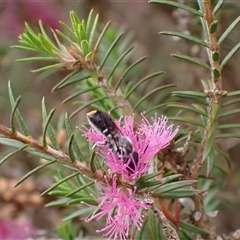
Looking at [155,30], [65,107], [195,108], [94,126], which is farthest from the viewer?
[155,30]

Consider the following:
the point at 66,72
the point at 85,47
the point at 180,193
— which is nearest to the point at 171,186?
the point at 180,193

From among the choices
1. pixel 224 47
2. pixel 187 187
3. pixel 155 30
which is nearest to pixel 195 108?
pixel 187 187

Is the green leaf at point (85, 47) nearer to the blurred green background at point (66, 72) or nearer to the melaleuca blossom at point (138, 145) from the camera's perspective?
the melaleuca blossom at point (138, 145)

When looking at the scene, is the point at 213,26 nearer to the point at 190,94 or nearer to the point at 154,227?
the point at 190,94

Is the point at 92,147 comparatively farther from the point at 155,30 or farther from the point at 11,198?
the point at 155,30

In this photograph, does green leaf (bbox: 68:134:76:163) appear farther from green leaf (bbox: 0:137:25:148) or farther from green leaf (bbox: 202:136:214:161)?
Answer: green leaf (bbox: 202:136:214:161)

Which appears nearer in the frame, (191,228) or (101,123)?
(101,123)

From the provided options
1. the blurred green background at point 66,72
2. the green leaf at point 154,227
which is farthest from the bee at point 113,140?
the blurred green background at point 66,72

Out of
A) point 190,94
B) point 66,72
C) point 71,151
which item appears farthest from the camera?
point 66,72
